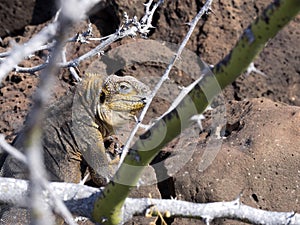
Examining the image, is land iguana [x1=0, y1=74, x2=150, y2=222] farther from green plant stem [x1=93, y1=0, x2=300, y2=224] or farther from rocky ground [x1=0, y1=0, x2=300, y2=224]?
green plant stem [x1=93, y1=0, x2=300, y2=224]

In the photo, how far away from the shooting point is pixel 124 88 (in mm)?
5449

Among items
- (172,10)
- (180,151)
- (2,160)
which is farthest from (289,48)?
(2,160)

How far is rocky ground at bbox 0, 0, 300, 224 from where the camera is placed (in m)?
4.51

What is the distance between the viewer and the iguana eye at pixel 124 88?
543 centimetres

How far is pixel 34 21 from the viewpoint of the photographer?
7332mm

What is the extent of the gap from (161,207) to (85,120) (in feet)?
9.81

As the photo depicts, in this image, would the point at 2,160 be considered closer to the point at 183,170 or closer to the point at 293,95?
the point at 183,170

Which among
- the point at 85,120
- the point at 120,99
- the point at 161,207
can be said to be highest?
the point at 161,207

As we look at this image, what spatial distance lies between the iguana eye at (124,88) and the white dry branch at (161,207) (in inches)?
108

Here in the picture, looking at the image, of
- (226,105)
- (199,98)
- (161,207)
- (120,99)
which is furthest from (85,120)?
(199,98)

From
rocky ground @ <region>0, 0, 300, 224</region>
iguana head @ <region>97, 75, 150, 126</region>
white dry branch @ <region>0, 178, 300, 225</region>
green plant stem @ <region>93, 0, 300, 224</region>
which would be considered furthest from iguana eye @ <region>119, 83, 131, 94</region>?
green plant stem @ <region>93, 0, 300, 224</region>

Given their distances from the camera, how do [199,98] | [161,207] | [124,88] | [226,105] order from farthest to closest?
[226,105], [124,88], [161,207], [199,98]

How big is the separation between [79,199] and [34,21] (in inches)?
196

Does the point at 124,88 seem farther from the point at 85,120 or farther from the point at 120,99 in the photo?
the point at 85,120
